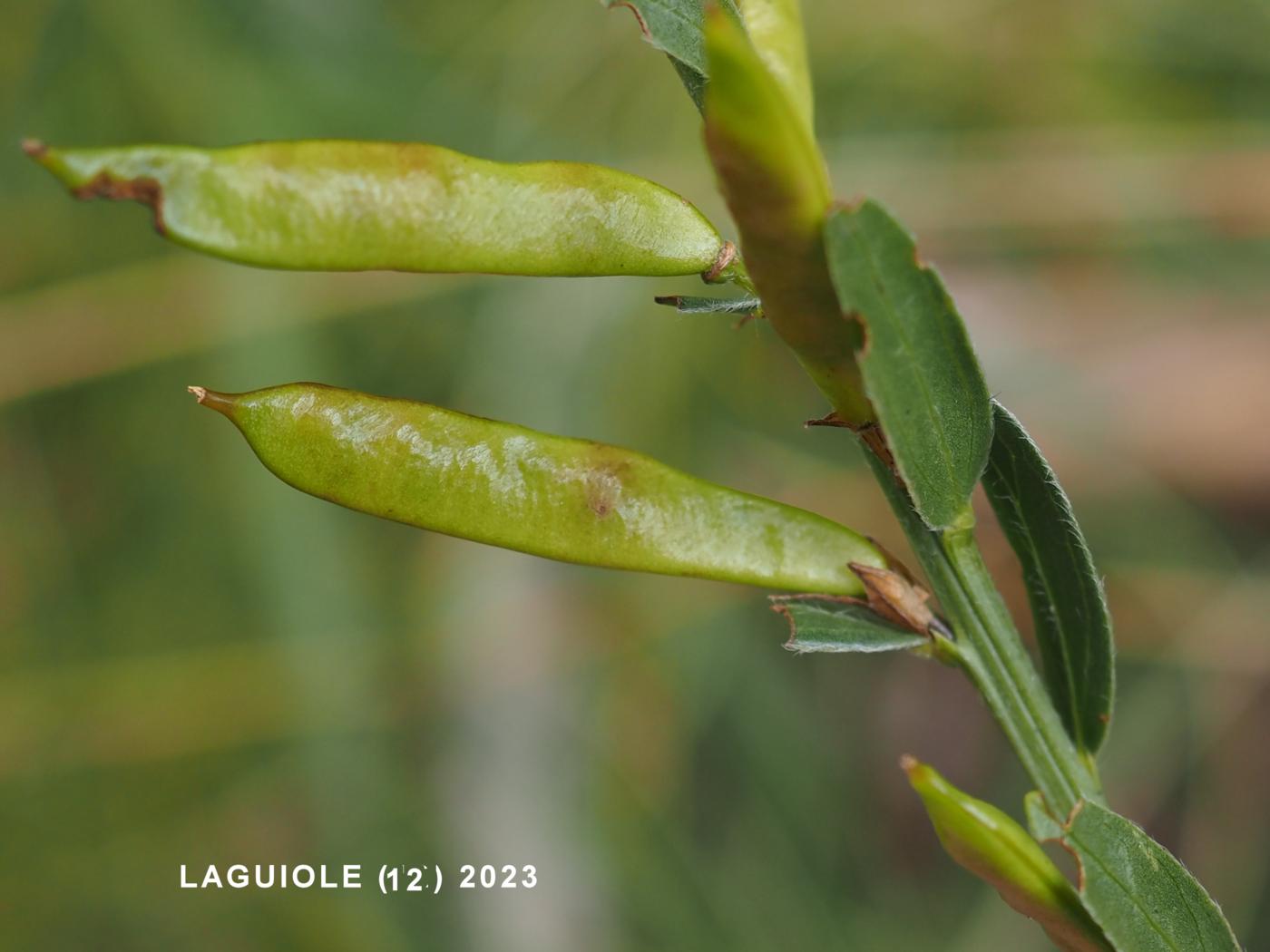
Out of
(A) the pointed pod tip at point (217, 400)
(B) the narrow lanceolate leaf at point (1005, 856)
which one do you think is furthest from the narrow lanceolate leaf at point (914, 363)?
(A) the pointed pod tip at point (217, 400)

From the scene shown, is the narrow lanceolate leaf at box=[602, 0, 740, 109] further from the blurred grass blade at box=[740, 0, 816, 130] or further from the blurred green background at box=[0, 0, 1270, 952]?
the blurred green background at box=[0, 0, 1270, 952]

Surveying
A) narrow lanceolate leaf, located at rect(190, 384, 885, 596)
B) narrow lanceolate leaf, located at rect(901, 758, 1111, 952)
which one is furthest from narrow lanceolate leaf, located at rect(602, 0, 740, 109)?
narrow lanceolate leaf, located at rect(901, 758, 1111, 952)

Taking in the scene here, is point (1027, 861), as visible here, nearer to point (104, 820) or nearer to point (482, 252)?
point (482, 252)

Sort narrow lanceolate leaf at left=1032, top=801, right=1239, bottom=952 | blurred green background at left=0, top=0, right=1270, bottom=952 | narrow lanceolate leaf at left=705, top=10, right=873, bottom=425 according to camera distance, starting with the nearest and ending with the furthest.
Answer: narrow lanceolate leaf at left=705, top=10, right=873, bottom=425
narrow lanceolate leaf at left=1032, top=801, right=1239, bottom=952
blurred green background at left=0, top=0, right=1270, bottom=952

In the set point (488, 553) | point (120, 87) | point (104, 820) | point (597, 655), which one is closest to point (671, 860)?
point (597, 655)

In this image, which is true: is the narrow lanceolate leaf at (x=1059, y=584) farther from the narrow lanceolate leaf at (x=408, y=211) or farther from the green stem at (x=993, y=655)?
the narrow lanceolate leaf at (x=408, y=211)

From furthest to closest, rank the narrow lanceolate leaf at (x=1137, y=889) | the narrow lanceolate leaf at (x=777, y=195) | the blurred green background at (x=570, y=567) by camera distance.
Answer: the blurred green background at (x=570, y=567), the narrow lanceolate leaf at (x=1137, y=889), the narrow lanceolate leaf at (x=777, y=195)
